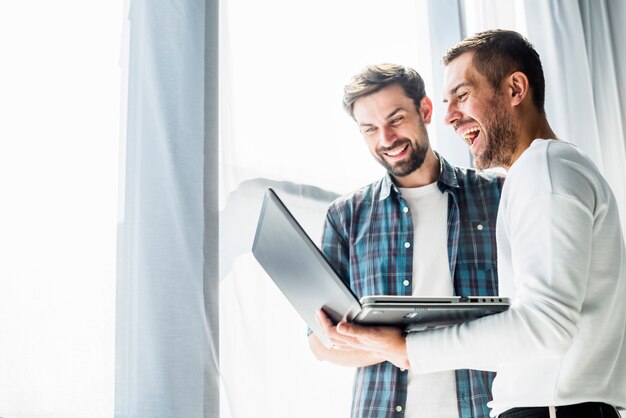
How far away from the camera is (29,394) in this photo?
1.55 m

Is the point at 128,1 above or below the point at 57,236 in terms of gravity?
above

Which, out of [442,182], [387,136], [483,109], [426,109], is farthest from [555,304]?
[426,109]

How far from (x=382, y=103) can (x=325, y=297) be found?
35.1 inches

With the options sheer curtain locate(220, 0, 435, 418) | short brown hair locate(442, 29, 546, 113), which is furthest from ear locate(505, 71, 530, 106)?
sheer curtain locate(220, 0, 435, 418)

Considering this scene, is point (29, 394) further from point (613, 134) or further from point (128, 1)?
point (613, 134)

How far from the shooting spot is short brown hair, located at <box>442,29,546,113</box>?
4.58ft

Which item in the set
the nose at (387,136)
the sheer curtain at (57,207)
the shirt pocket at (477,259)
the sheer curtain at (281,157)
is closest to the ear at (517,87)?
the shirt pocket at (477,259)

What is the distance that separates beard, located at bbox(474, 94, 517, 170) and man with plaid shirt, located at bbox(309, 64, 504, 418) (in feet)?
1.50

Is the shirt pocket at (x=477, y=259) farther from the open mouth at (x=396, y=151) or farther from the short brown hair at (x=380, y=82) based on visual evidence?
the short brown hair at (x=380, y=82)

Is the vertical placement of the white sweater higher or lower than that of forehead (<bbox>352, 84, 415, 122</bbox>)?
lower

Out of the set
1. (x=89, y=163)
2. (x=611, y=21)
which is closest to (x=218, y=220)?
(x=89, y=163)

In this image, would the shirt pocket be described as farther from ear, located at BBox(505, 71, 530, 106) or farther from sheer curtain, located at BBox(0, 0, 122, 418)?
sheer curtain, located at BBox(0, 0, 122, 418)

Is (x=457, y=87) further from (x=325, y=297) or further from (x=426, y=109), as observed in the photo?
(x=426, y=109)

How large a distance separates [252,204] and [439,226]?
1.74 feet
